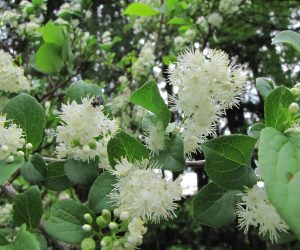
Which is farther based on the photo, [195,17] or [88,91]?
[195,17]

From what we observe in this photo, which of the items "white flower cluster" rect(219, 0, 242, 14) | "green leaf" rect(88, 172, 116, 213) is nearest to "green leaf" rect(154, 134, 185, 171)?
"green leaf" rect(88, 172, 116, 213)

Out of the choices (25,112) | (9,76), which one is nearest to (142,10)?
(9,76)

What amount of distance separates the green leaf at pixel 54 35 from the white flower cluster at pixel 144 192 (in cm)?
119

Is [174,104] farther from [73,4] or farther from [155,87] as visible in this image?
[73,4]

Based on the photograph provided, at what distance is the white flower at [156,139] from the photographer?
1.10 meters

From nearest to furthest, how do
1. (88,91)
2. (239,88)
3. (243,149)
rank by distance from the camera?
(243,149)
(239,88)
(88,91)

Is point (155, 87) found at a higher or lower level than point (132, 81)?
higher

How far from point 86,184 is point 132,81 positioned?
2582 mm

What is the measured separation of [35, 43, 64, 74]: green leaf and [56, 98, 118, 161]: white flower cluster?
1016mm

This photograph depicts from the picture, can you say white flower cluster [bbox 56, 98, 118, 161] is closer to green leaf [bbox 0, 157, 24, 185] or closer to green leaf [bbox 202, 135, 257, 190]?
green leaf [bbox 0, 157, 24, 185]

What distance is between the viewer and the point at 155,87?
3.59ft

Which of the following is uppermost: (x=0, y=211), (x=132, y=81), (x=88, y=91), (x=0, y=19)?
(x=88, y=91)

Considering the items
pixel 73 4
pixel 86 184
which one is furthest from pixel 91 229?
pixel 73 4

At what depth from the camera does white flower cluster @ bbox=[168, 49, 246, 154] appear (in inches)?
40.8
